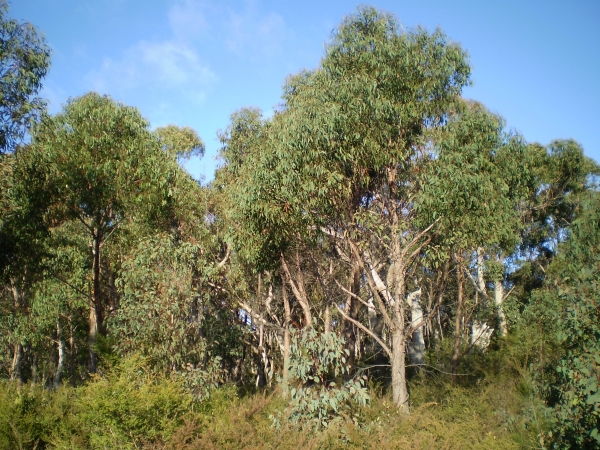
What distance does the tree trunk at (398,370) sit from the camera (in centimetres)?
1030

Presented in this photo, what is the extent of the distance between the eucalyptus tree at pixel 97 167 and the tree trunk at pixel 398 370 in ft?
24.1

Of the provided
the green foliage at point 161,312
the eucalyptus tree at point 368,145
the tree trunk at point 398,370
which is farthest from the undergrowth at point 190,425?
the eucalyptus tree at point 368,145

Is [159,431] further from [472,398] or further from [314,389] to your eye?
[472,398]

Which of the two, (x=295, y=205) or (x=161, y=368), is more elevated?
(x=295, y=205)

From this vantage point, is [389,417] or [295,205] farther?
[295,205]

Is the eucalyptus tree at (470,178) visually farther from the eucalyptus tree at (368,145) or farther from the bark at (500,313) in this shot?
the bark at (500,313)

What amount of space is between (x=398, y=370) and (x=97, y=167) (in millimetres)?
8906

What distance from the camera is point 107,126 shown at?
13.5 metres

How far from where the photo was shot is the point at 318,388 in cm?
803

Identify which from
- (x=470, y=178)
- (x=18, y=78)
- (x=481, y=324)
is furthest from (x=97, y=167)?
(x=481, y=324)

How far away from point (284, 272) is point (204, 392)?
16.4 feet

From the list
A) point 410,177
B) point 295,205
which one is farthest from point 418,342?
point 295,205

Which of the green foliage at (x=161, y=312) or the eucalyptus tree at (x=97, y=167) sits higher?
the eucalyptus tree at (x=97, y=167)

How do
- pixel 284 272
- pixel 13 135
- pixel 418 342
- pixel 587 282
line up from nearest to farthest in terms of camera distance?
pixel 587 282 < pixel 13 135 < pixel 284 272 < pixel 418 342
